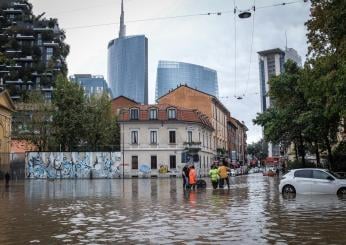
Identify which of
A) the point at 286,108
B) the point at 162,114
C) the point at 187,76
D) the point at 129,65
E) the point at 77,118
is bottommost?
the point at 286,108

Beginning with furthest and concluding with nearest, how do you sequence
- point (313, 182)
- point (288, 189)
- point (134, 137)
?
point (134, 137), point (288, 189), point (313, 182)

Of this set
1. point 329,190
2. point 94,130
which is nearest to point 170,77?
point 94,130

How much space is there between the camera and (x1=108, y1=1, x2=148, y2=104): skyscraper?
353 ft

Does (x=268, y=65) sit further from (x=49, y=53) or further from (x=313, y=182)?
(x=49, y=53)

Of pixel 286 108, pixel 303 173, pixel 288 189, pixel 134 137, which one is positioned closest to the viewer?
pixel 303 173

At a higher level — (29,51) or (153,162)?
(29,51)

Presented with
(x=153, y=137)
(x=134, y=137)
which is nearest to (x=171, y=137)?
(x=153, y=137)

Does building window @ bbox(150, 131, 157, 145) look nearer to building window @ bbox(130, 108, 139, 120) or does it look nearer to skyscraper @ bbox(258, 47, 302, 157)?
building window @ bbox(130, 108, 139, 120)

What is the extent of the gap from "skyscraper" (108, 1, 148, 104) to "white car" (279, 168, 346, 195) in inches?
3155

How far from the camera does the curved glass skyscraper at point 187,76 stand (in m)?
106

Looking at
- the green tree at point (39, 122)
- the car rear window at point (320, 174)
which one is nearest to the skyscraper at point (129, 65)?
the green tree at point (39, 122)

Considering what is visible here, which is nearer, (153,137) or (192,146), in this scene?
(153,137)

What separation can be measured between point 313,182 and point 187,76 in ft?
277

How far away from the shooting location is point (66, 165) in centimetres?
6888
